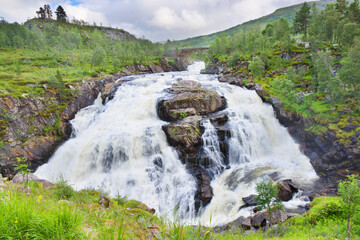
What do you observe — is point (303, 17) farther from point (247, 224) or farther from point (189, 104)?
point (247, 224)

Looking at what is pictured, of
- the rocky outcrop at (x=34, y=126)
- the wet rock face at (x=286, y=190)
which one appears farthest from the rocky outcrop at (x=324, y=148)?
the rocky outcrop at (x=34, y=126)

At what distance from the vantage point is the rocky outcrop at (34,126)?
2486 cm

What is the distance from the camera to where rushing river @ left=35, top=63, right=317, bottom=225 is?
66.4 feet

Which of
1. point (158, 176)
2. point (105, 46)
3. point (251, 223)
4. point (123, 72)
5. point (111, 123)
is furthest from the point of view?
point (105, 46)

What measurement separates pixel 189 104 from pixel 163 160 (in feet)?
37.6

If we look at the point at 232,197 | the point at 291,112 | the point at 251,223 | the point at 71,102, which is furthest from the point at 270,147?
the point at 71,102

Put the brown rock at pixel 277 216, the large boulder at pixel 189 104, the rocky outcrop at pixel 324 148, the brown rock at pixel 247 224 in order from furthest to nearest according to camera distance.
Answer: the large boulder at pixel 189 104 < the rocky outcrop at pixel 324 148 < the brown rock at pixel 247 224 < the brown rock at pixel 277 216

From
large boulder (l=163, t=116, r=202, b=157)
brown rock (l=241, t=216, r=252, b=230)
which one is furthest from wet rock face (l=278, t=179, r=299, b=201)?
large boulder (l=163, t=116, r=202, b=157)

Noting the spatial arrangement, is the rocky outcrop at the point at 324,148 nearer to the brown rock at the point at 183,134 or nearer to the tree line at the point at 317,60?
the tree line at the point at 317,60

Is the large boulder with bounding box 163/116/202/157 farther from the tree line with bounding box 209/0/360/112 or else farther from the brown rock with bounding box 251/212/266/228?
the tree line with bounding box 209/0/360/112

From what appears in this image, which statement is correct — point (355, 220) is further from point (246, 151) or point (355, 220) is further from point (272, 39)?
point (272, 39)

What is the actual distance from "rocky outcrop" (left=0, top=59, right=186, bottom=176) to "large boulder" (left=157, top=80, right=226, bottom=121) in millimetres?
16664

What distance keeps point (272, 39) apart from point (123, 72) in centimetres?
5899

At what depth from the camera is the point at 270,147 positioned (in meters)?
28.0
